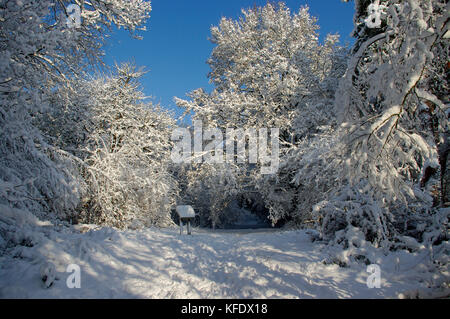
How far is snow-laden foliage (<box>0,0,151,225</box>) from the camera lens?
185 inches

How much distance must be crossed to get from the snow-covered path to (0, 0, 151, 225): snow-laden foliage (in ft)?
4.42

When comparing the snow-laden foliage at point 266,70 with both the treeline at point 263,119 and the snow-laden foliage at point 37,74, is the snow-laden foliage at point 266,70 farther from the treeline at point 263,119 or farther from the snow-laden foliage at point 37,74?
the snow-laden foliage at point 37,74

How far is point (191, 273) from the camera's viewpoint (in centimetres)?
459

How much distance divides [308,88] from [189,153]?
22.1ft

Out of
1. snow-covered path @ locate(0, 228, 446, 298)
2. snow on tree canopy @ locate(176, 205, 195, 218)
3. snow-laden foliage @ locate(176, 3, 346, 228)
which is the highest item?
snow-laden foliage @ locate(176, 3, 346, 228)

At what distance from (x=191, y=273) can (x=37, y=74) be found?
490cm

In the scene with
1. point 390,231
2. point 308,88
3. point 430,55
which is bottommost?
point 390,231

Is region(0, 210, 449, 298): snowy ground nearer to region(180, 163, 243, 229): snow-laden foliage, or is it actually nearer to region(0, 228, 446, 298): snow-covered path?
region(0, 228, 446, 298): snow-covered path

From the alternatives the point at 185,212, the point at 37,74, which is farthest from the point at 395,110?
the point at 185,212

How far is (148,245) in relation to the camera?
6.18 metres

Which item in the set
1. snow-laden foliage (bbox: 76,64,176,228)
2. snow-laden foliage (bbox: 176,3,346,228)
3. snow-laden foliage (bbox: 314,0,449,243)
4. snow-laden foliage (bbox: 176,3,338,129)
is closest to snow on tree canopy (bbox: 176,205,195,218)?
snow-laden foliage (bbox: 76,64,176,228)

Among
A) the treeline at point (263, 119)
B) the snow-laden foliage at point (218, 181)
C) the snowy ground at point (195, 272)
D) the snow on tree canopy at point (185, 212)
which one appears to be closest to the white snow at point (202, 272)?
the snowy ground at point (195, 272)
